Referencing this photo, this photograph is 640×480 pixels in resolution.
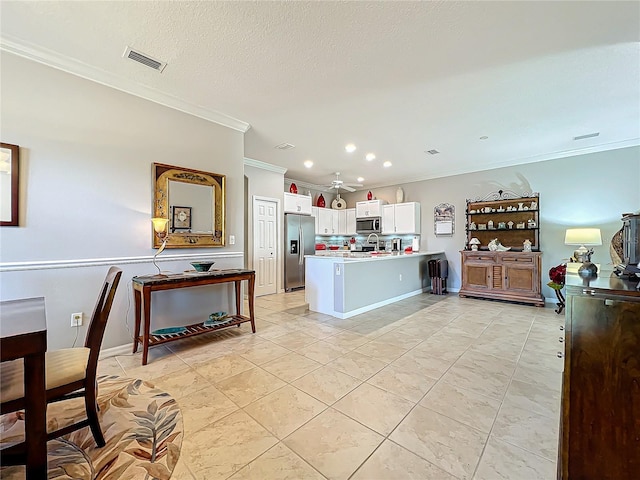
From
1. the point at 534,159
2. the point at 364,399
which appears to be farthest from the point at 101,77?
the point at 534,159

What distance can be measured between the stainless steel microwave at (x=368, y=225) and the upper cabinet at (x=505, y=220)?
2061mm

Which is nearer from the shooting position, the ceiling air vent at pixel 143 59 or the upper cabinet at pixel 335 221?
the ceiling air vent at pixel 143 59

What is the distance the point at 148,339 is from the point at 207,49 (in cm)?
262

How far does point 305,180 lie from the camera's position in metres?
7.06

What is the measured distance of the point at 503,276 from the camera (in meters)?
5.06

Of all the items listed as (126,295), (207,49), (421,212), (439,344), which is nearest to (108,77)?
(207,49)

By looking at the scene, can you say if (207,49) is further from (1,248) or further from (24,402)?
(24,402)

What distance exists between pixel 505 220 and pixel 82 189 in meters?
6.67

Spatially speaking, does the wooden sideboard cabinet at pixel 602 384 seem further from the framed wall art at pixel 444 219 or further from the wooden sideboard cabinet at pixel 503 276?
the framed wall art at pixel 444 219

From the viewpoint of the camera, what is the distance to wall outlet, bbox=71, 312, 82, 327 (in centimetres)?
250

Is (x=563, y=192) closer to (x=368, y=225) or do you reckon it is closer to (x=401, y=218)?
(x=401, y=218)

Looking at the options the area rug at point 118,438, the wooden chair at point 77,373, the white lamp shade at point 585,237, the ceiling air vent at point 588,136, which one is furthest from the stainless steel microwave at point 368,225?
the wooden chair at point 77,373

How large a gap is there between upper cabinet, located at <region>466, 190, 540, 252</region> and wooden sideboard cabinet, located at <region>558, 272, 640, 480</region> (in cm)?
489

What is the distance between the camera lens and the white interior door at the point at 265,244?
18.4ft
